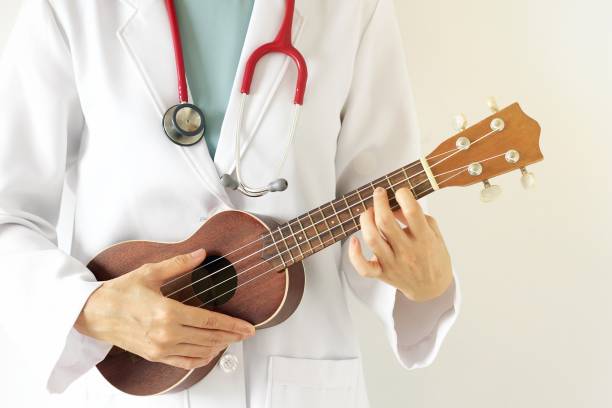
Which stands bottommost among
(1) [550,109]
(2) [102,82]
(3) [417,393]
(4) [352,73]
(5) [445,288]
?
(3) [417,393]

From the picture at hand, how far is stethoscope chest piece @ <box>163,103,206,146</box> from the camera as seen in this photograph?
1.09 meters

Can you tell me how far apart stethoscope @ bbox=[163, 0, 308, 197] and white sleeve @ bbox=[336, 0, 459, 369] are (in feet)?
0.44

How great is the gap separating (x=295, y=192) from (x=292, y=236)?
0.36 feet

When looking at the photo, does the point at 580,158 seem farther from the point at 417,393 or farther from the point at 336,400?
the point at 336,400

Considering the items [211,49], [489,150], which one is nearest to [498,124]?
[489,150]

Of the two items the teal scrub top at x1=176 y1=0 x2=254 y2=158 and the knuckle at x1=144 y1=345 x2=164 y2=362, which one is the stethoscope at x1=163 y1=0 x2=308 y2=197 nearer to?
the teal scrub top at x1=176 y1=0 x2=254 y2=158

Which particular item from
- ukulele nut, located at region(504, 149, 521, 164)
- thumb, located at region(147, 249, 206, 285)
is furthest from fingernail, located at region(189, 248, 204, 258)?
ukulele nut, located at region(504, 149, 521, 164)

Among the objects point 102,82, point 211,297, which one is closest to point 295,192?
point 211,297

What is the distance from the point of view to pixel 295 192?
1.15m

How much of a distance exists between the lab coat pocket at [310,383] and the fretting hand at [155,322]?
0.11 metres

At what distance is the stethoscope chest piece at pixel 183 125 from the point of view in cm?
109

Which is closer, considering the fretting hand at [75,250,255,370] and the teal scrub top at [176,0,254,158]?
the fretting hand at [75,250,255,370]

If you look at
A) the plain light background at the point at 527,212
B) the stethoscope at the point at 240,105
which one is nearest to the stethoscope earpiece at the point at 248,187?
the stethoscope at the point at 240,105

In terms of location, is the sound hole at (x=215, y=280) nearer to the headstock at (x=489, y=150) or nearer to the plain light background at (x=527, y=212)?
the headstock at (x=489, y=150)
